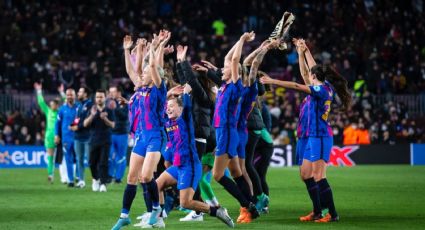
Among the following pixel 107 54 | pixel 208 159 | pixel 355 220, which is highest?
pixel 107 54

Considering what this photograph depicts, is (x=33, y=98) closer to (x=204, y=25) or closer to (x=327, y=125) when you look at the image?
(x=204, y=25)

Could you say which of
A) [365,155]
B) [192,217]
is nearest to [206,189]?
[192,217]

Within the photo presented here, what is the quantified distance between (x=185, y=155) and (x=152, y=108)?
2.88ft

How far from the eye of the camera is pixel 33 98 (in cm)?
3394

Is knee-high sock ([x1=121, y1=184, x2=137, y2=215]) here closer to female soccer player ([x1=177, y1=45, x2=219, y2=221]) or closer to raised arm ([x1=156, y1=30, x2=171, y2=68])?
female soccer player ([x1=177, y1=45, x2=219, y2=221])

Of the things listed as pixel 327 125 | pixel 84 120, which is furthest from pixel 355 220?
pixel 84 120

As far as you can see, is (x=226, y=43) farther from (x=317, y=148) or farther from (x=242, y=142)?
(x=317, y=148)

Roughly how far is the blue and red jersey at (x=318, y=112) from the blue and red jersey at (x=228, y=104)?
3.99 feet

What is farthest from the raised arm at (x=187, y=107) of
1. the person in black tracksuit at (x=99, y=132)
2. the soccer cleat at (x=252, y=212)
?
the person in black tracksuit at (x=99, y=132)

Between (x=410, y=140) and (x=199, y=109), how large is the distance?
2103cm

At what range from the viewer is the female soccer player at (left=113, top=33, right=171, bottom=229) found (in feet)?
43.7

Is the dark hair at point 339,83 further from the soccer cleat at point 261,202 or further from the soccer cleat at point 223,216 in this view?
the soccer cleat at point 223,216

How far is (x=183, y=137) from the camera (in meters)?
13.3

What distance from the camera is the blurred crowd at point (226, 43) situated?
34.8 metres
